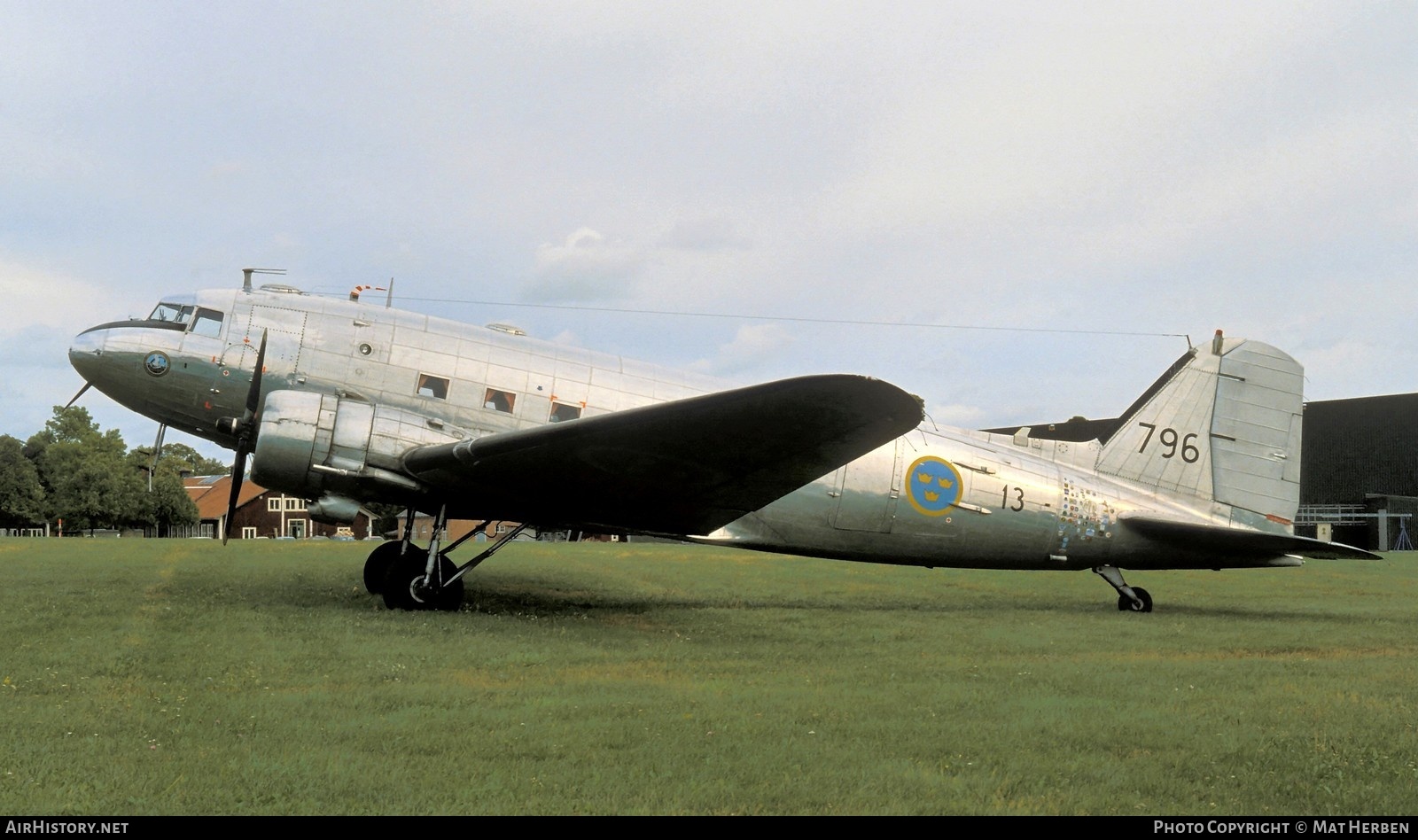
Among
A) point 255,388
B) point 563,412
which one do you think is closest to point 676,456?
point 563,412

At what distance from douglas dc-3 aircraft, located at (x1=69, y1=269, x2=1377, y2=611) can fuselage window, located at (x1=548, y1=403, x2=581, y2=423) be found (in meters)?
0.03

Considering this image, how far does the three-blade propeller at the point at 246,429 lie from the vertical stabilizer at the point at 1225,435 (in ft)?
41.4

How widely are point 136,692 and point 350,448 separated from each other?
17.8 feet

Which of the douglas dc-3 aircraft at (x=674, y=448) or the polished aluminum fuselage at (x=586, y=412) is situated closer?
the douglas dc-3 aircraft at (x=674, y=448)

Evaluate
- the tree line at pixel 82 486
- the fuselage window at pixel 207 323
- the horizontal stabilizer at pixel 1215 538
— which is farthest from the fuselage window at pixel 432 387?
the tree line at pixel 82 486

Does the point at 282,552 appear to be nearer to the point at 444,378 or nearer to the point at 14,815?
the point at 444,378

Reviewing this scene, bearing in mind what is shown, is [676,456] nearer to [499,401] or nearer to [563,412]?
[563,412]

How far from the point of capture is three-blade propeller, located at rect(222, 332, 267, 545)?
12.2 meters

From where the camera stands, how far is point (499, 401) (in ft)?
42.4

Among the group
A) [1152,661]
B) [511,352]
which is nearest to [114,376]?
[511,352]

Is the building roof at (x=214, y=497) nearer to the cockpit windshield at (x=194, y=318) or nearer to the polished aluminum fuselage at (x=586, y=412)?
the cockpit windshield at (x=194, y=318)

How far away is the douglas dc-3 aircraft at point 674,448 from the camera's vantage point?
10.5m

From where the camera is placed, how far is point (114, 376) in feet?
41.5

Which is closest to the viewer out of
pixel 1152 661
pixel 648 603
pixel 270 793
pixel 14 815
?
pixel 14 815
